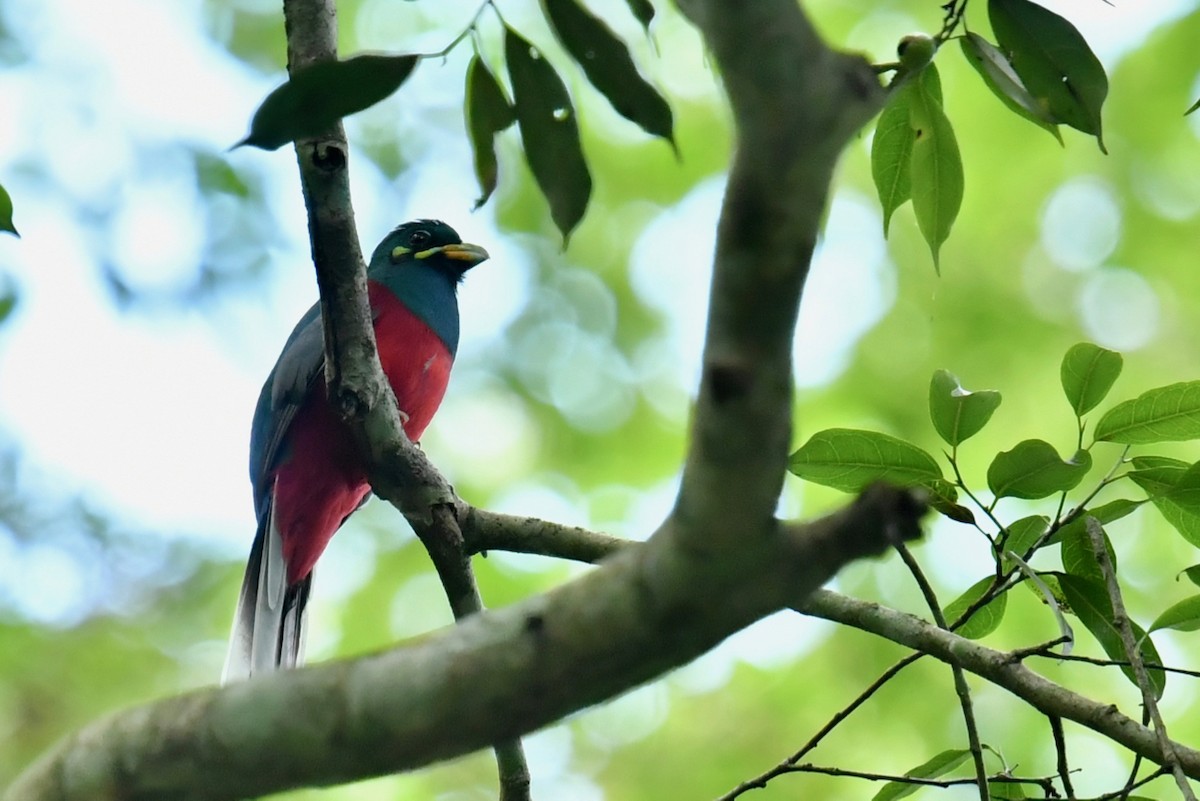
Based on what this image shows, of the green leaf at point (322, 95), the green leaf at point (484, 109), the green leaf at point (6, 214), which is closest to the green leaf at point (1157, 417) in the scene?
the green leaf at point (484, 109)

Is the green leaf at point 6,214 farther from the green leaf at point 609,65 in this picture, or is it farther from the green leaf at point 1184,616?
the green leaf at point 1184,616

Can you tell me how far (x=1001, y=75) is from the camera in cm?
211

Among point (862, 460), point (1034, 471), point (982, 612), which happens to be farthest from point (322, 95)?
point (982, 612)

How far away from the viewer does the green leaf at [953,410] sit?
2.38m

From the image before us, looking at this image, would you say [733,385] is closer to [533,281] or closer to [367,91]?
[367,91]

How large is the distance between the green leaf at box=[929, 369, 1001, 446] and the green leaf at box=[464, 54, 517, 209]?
960 millimetres

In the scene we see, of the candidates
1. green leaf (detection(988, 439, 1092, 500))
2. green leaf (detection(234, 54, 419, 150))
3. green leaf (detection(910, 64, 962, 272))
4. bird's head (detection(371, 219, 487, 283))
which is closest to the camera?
green leaf (detection(234, 54, 419, 150))

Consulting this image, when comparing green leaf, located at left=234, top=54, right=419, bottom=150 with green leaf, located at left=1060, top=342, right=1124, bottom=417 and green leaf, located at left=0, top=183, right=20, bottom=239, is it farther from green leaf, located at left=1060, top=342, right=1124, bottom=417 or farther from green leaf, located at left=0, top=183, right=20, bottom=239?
green leaf, located at left=1060, top=342, right=1124, bottom=417

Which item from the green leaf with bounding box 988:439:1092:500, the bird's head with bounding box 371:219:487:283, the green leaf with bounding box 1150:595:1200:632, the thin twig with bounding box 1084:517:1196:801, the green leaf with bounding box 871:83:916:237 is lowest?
the thin twig with bounding box 1084:517:1196:801

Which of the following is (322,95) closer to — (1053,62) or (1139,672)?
(1053,62)

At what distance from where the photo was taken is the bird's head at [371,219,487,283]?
18.0 ft

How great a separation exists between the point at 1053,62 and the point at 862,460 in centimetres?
81

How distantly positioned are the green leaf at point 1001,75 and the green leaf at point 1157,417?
0.58m

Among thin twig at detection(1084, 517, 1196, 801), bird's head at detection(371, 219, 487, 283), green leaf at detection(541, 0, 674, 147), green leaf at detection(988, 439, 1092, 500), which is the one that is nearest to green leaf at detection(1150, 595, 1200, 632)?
thin twig at detection(1084, 517, 1196, 801)
